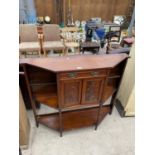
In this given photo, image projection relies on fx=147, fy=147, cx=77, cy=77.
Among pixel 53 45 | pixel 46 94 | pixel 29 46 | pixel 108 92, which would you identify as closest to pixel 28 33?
pixel 29 46

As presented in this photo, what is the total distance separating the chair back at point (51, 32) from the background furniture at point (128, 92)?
217cm

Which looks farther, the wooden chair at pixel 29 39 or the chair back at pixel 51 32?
the chair back at pixel 51 32

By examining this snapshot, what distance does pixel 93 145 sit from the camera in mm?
1809

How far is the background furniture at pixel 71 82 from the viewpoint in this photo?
1.38 meters

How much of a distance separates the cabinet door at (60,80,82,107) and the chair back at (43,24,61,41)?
8.11ft

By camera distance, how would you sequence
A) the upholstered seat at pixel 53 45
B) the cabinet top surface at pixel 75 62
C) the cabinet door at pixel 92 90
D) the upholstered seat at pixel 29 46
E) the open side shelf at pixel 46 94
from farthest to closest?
the upholstered seat at pixel 53 45 < the upholstered seat at pixel 29 46 < the open side shelf at pixel 46 94 < the cabinet door at pixel 92 90 < the cabinet top surface at pixel 75 62

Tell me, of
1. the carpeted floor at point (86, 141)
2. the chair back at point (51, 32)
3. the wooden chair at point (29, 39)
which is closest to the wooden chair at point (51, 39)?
the chair back at point (51, 32)

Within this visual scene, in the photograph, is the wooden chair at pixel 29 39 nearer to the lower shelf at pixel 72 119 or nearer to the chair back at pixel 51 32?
the chair back at pixel 51 32

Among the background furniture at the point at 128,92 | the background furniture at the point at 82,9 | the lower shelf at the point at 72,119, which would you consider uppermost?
the background furniture at the point at 82,9

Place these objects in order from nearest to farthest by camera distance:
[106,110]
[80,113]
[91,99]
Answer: [91,99] → [80,113] → [106,110]

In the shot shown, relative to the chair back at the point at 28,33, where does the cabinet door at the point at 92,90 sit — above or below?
below

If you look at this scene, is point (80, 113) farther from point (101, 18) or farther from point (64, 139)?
point (101, 18)
